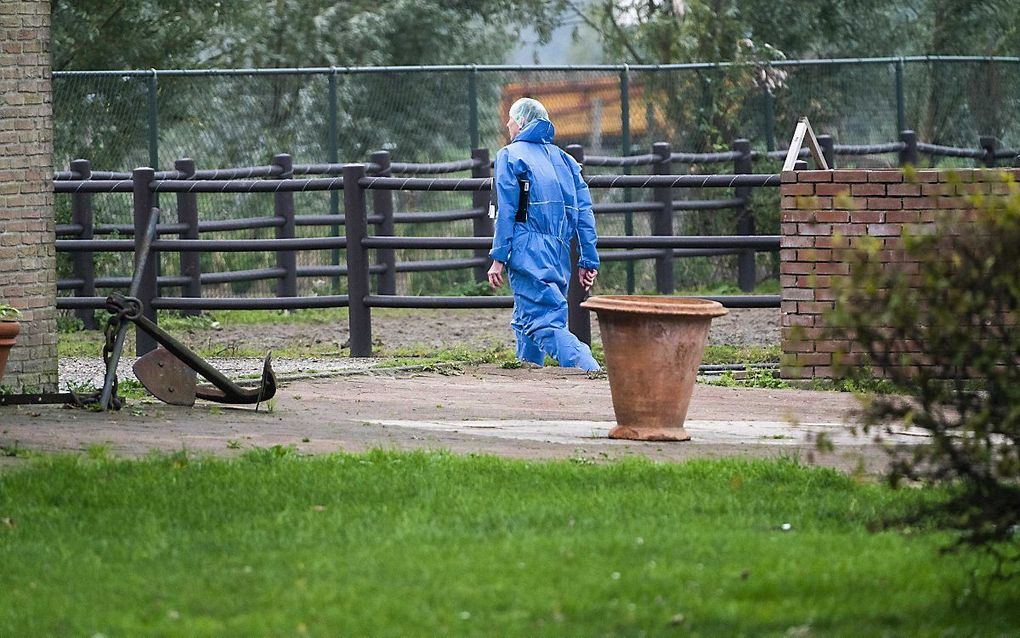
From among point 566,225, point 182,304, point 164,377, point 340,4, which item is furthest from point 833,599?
point 340,4

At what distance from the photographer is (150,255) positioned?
13609mm

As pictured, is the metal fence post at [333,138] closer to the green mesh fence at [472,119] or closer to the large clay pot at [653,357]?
the green mesh fence at [472,119]

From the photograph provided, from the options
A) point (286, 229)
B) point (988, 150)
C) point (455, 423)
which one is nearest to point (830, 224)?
point (455, 423)

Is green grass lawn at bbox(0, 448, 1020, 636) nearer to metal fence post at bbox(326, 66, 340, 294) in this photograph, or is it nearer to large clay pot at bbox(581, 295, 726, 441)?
large clay pot at bbox(581, 295, 726, 441)

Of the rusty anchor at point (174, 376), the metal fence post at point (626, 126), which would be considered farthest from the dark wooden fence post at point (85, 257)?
the rusty anchor at point (174, 376)

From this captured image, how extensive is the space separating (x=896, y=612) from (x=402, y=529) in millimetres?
1837

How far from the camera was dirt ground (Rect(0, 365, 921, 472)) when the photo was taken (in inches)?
A: 328

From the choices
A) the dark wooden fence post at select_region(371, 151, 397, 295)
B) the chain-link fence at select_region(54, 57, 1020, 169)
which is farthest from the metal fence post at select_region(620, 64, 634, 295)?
the dark wooden fence post at select_region(371, 151, 397, 295)

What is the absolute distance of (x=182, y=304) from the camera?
44.1ft

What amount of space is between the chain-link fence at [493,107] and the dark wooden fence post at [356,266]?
4438 millimetres

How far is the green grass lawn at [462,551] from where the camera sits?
17.2ft

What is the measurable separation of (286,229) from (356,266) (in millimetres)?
3949

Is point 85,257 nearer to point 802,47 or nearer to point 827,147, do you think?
point 827,147

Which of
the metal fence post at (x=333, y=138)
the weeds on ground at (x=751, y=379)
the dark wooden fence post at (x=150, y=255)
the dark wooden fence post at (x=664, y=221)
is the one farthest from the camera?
the metal fence post at (x=333, y=138)
